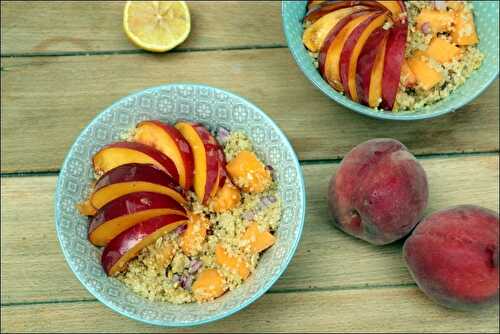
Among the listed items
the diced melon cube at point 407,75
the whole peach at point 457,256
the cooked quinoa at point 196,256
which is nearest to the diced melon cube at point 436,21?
the diced melon cube at point 407,75

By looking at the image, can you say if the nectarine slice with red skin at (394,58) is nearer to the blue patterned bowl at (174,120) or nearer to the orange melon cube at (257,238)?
the blue patterned bowl at (174,120)

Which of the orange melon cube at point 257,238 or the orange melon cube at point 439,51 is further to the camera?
the orange melon cube at point 439,51

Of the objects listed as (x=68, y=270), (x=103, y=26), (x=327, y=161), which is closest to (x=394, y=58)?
(x=327, y=161)

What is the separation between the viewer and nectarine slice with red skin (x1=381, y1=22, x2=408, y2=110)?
3.68ft

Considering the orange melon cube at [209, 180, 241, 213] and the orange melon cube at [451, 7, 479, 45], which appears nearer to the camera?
the orange melon cube at [209, 180, 241, 213]

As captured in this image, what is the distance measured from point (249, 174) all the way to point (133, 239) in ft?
0.73

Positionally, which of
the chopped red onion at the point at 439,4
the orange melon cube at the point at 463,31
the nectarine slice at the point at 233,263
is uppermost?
the chopped red onion at the point at 439,4

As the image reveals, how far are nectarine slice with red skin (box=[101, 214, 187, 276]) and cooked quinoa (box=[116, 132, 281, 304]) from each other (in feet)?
0.10

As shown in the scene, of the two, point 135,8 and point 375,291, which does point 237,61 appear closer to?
point 135,8

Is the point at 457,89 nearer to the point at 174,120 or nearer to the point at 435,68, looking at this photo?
the point at 435,68

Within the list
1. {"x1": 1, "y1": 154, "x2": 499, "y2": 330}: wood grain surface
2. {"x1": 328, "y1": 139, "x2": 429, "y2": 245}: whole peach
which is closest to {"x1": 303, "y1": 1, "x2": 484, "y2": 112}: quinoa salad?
→ {"x1": 328, "y1": 139, "x2": 429, "y2": 245}: whole peach

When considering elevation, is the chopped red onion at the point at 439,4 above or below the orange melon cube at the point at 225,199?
above

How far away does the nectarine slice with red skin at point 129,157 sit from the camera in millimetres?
1059

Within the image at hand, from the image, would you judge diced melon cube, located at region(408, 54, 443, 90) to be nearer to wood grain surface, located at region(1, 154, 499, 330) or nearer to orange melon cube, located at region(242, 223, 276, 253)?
wood grain surface, located at region(1, 154, 499, 330)
